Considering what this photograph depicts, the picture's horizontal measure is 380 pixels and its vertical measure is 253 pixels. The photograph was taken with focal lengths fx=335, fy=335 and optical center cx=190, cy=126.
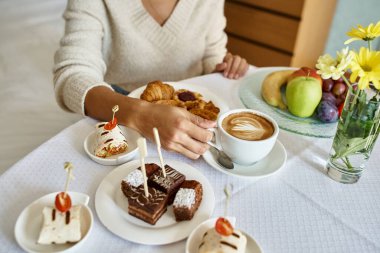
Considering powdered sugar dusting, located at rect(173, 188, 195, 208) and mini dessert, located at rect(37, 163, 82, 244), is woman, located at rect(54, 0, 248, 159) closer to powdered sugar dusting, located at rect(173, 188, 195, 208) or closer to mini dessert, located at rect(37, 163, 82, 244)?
powdered sugar dusting, located at rect(173, 188, 195, 208)

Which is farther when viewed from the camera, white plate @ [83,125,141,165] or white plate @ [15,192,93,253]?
white plate @ [83,125,141,165]

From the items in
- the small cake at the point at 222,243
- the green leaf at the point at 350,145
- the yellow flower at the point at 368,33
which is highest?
the yellow flower at the point at 368,33

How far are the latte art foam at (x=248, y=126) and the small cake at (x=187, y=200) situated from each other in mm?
166

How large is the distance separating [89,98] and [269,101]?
534 millimetres

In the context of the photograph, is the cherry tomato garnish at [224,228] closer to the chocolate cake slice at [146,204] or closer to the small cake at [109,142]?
the chocolate cake slice at [146,204]

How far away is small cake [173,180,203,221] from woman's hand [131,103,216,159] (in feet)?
0.43

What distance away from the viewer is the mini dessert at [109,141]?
0.77 metres

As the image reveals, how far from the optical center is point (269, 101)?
1.04 meters

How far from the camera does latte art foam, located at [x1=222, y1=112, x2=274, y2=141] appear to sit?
29.6 inches

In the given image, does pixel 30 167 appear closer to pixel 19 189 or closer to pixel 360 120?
pixel 19 189

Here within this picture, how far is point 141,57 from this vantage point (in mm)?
1303

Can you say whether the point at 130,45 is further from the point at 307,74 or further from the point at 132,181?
the point at 132,181

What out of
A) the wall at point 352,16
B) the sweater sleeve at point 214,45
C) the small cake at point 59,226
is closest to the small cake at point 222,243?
the small cake at point 59,226

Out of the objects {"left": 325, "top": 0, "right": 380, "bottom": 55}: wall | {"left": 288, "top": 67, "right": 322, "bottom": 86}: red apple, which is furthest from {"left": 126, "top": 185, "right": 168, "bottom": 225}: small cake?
{"left": 325, "top": 0, "right": 380, "bottom": 55}: wall
